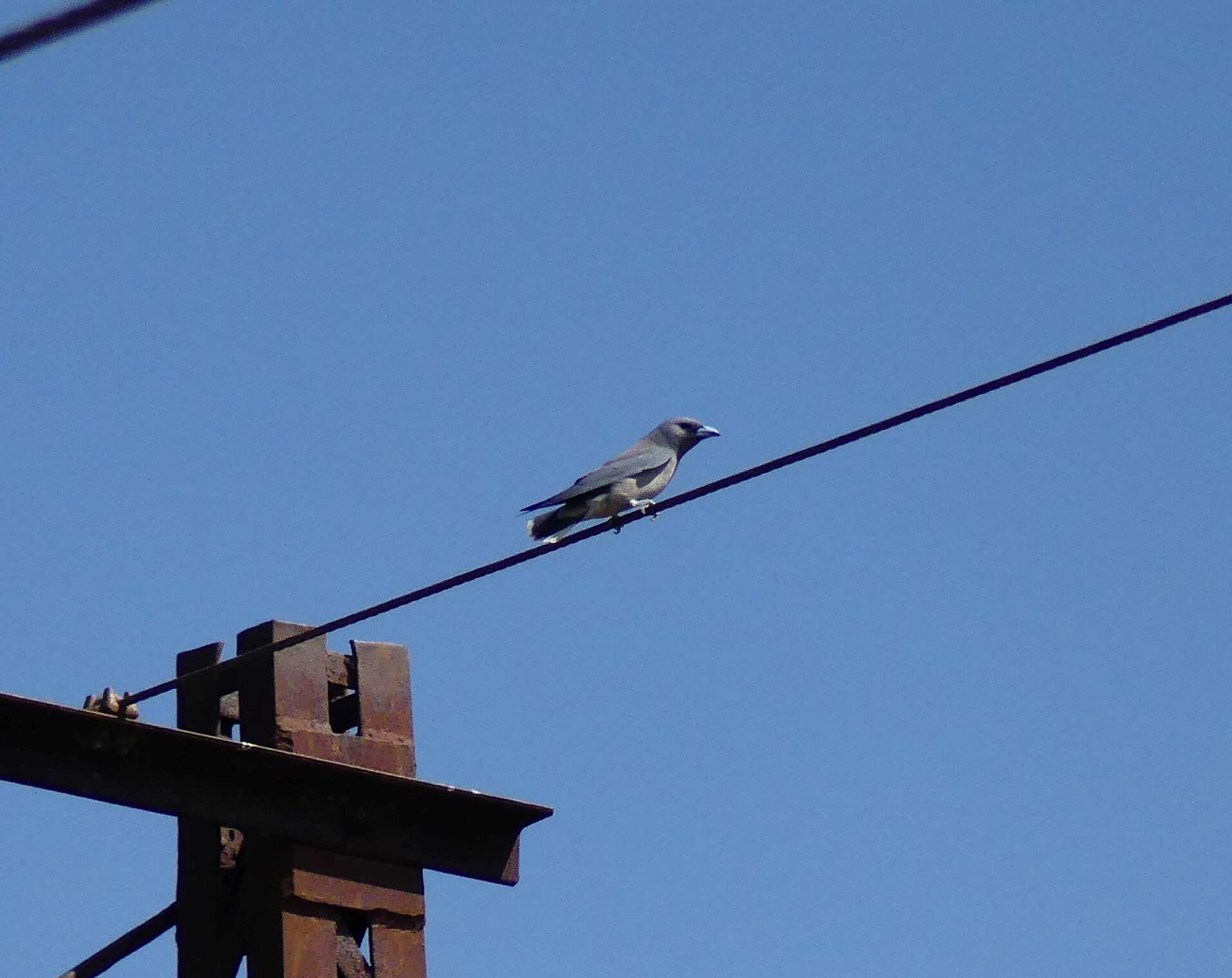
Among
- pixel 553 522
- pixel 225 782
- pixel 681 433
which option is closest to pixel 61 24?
pixel 225 782

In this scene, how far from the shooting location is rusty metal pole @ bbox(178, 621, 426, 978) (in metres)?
5.53

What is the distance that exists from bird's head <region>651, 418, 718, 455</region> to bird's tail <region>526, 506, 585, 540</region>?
89.7 inches

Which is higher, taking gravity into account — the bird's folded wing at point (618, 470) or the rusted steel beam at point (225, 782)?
the bird's folded wing at point (618, 470)

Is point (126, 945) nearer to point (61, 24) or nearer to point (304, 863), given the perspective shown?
point (304, 863)

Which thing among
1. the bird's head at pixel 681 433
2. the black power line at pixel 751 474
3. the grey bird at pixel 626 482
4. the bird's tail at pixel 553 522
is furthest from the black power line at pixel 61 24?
the bird's head at pixel 681 433

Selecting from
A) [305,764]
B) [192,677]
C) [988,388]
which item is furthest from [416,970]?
[988,388]

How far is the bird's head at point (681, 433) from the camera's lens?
493 inches

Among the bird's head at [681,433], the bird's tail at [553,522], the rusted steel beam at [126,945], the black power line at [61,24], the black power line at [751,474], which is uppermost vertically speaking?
the bird's head at [681,433]

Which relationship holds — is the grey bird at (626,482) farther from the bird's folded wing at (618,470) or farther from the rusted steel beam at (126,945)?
the rusted steel beam at (126,945)

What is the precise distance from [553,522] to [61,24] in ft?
27.5

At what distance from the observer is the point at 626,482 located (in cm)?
1081

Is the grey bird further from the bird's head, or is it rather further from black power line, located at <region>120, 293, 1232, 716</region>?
black power line, located at <region>120, 293, 1232, 716</region>

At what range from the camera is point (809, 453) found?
5.59 meters

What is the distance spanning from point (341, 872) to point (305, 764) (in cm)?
36
